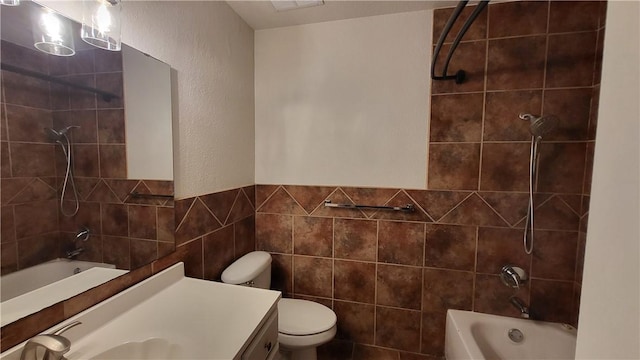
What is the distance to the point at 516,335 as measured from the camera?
154 cm

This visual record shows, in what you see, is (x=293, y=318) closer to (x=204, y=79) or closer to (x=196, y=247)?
(x=196, y=247)

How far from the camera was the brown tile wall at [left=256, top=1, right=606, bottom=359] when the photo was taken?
149 centimetres

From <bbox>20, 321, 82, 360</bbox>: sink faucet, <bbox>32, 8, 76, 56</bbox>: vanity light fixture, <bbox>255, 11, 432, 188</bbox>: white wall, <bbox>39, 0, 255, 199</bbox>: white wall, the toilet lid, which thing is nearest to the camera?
<bbox>20, 321, 82, 360</bbox>: sink faucet

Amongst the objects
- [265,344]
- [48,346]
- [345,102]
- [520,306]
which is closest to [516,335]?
[520,306]

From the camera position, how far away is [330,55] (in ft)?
5.89

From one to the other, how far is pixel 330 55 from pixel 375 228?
4.08 ft

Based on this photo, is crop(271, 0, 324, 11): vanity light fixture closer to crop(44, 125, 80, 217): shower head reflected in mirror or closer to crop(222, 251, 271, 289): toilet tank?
crop(44, 125, 80, 217): shower head reflected in mirror

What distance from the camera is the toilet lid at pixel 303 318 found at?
4.79ft

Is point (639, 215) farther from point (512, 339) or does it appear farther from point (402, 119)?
point (512, 339)

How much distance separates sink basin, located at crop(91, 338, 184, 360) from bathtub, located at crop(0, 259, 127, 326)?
24 cm

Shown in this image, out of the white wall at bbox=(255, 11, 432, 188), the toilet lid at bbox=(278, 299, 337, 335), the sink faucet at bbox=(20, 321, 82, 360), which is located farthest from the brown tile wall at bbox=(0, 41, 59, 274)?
the white wall at bbox=(255, 11, 432, 188)

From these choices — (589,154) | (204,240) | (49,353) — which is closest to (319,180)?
(204,240)

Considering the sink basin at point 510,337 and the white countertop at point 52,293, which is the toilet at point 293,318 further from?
the sink basin at point 510,337

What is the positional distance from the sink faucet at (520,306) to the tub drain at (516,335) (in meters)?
0.11
